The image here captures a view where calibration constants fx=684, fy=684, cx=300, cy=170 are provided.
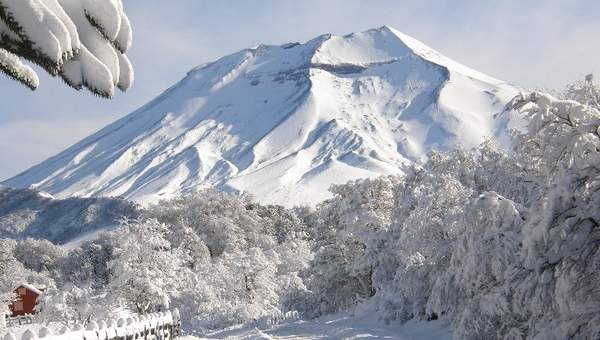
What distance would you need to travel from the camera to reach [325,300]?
4453 cm

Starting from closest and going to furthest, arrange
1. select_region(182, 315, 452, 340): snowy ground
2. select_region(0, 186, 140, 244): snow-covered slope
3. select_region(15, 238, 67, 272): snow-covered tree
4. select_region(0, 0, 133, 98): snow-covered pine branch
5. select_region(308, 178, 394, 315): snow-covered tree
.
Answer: select_region(0, 0, 133, 98): snow-covered pine branch < select_region(182, 315, 452, 340): snowy ground < select_region(308, 178, 394, 315): snow-covered tree < select_region(15, 238, 67, 272): snow-covered tree < select_region(0, 186, 140, 244): snow-covered slope

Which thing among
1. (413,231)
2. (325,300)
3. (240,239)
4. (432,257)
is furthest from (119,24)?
(240,239)

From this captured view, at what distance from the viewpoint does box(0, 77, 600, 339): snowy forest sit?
33.5 ft

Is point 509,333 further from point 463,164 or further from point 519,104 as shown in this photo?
point 463,164

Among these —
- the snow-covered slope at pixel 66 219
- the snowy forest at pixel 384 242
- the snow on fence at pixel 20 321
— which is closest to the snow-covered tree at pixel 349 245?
the snowy forest at pixel 384 242

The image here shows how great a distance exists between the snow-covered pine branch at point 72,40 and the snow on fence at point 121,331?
192 inches

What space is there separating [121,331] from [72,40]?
9.09 metres

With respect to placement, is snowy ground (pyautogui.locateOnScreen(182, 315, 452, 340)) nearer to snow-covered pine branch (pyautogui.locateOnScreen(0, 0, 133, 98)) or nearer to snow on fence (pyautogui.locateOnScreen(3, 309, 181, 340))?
snow on fence (pyautogui.locateOnScreen(3, 309, 181, 340))

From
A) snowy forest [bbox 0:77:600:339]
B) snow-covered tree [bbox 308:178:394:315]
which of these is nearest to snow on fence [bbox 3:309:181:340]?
snowy forest [bbox 0:77:600:339]

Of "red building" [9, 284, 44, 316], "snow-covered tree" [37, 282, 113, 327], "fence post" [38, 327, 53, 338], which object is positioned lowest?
"fence post" [38, 327, 53, 338]

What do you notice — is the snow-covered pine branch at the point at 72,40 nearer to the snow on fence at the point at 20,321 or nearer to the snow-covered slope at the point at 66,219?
the snow on fence at the point at 20,321

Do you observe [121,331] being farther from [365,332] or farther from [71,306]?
[71,306]

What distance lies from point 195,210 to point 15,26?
75.1 meters

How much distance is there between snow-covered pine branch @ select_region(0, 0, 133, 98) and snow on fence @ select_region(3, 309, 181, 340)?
16.0 feet
